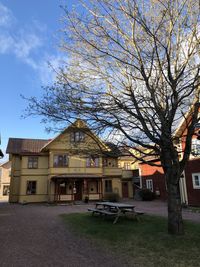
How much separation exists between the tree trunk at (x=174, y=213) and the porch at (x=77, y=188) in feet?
62.8

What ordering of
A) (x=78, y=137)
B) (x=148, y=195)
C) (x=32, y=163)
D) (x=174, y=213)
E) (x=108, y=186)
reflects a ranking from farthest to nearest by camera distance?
1. (x=108, y=186)
2. (x=32, y=163)
3. (x=148, y=195)
4. (x=78, y=137)
5. (x=174, y=213)

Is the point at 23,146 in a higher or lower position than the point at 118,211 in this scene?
higher

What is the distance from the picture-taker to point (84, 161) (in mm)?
28641

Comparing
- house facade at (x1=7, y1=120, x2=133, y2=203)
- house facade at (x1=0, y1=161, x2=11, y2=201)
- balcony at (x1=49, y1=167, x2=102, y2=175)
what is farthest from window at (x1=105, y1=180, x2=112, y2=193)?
house facade at (x1=0, y1=161, x2=11, y2=201)

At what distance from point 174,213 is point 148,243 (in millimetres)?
1454

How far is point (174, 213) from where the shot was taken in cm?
795

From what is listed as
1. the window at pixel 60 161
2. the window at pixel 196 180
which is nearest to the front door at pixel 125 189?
the window at pixel 60 161

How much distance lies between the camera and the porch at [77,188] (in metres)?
27.0

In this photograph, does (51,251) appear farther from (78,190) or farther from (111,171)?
(111,171)

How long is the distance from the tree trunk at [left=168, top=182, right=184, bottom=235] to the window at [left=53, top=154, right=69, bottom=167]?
2064 cm

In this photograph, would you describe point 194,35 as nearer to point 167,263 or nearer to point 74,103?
point 74,103

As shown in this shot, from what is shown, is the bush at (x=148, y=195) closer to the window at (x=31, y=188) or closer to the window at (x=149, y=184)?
the window at (x=149, y=184)

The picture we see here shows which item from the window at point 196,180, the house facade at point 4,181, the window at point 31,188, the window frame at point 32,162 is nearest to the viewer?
the window at point 196,180

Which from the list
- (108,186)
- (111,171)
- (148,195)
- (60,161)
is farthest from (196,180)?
(60,161)
